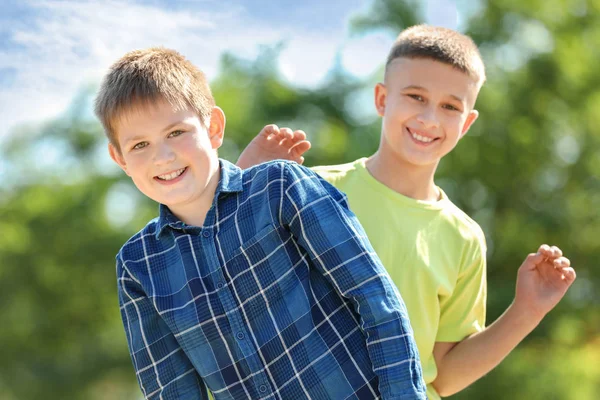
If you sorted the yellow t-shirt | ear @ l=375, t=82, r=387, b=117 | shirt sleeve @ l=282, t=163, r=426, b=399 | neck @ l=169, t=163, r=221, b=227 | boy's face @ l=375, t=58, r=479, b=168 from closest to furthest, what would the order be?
shirt sleeve @ l=282, t=163, r=426, b=399 < neck @ l=169, t=163, r=221, b=227 < the yellow t-shirt < boy's face @ l=375, t=58, r=479, b=168 < ear @ l=375, t=82, r=387, b=117

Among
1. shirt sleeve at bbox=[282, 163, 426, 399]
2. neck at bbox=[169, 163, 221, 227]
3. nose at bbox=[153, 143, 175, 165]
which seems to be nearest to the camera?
shirt sleeve at bbox=[282, 163, 426, 399]

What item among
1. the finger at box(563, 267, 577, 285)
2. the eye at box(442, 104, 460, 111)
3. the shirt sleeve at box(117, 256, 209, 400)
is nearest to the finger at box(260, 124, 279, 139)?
the eye at box(442, 104, 460, 111)

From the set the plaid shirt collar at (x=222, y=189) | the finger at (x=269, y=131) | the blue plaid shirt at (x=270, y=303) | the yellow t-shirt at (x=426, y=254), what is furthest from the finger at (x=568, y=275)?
the plaid shirt collar at (x=222, y=189)

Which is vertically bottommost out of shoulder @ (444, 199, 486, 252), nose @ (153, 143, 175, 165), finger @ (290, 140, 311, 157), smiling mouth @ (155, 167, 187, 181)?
shoulder @ (444, 199, 486, 252)

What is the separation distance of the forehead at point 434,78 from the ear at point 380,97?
0.17 feet

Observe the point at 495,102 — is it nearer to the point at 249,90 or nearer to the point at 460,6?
the point at 460,6

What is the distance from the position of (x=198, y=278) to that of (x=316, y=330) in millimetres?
311

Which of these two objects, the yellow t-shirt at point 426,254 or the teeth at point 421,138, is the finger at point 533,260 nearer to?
the yellow t-shirt at point 426,254

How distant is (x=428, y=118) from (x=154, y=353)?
3.52 ft

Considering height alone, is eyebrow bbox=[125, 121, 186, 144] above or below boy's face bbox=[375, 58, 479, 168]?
above

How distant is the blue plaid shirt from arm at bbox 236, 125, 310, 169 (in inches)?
17.4

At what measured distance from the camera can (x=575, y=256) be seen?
10438 millimetres

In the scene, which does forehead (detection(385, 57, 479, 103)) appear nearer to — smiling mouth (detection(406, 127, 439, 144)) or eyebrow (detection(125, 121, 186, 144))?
smiling mouth (detection(406, 127, 439, 144))

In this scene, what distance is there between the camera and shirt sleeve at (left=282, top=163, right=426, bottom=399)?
1.76m
